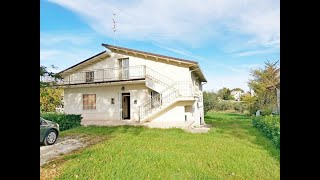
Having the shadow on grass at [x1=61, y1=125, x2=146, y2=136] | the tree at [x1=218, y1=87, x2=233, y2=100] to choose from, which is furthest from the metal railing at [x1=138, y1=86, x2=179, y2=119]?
the tree at [x1=218, y1=87, x2=233, y2=100]

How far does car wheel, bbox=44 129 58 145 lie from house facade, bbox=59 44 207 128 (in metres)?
1.17

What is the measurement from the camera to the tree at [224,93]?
2668mm

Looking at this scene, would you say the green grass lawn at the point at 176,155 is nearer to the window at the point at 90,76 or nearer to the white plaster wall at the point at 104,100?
the white plaster wall at the point at 104,100

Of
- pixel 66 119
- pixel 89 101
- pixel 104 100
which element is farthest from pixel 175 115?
pixel 66 119

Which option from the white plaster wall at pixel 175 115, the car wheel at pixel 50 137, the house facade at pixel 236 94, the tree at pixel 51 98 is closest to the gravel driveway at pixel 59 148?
the car wheel at pixel 50 137

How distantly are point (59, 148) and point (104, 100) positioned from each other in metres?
1.68

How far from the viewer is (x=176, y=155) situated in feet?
7.78

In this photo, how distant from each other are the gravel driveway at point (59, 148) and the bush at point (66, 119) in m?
0.33

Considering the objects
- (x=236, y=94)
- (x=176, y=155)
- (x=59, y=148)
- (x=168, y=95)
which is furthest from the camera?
(x=168, y=95)

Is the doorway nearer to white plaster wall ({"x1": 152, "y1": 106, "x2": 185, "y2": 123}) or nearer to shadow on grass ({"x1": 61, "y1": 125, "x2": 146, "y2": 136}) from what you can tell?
shadow on grass ({"x1": 61, "y1": 125, "x2": 146, "y2": 136})

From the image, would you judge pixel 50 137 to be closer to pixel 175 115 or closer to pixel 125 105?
pixel 125 105

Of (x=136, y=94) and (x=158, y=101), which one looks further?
(x=136, y=94)
